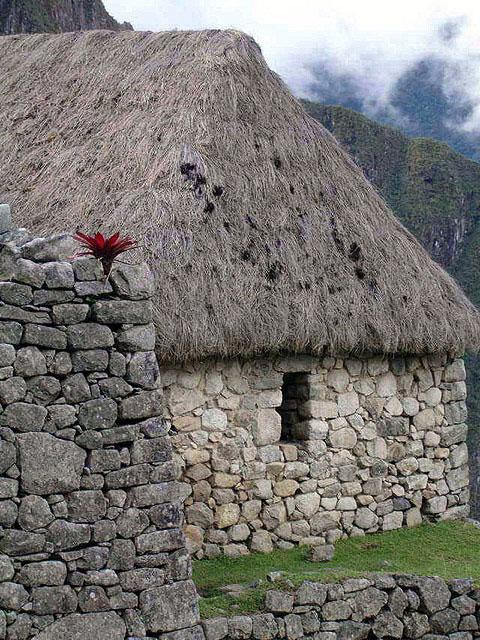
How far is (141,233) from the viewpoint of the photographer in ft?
27.7

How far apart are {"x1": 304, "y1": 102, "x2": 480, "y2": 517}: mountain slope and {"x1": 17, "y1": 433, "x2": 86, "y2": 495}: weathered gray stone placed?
37.6 meters

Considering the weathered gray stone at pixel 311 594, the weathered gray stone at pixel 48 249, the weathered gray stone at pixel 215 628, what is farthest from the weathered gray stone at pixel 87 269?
the weathered gray stone at pixel 311 594

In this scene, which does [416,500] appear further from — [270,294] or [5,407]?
[5,407]

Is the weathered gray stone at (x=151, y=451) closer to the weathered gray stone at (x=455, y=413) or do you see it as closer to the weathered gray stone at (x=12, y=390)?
the weathered gray stone at (x=12, y=390)

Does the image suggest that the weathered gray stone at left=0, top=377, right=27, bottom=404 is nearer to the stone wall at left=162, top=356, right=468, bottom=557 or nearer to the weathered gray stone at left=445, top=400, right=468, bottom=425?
the stone wall at left=162, top=356, right=468, bottom=557

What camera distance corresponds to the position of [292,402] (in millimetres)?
9758

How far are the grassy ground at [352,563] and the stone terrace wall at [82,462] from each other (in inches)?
47.1

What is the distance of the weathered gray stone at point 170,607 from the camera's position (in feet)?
20.7

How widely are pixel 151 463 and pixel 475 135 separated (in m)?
70.4

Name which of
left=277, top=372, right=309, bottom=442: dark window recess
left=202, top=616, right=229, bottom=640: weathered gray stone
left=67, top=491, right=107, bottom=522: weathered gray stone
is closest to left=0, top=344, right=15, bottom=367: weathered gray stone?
left=67, top=491, right=107, bottom=522: weathered gray stone

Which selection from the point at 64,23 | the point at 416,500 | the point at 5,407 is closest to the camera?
the point at 5,407

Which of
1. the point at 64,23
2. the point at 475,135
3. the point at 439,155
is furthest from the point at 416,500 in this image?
the point at 475,135

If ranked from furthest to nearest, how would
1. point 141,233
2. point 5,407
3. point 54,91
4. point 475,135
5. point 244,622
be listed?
point 475,135 < point 54,91 < point 141,233 < point 244,622 < point 5,407

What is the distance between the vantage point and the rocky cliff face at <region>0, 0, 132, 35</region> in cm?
3872
